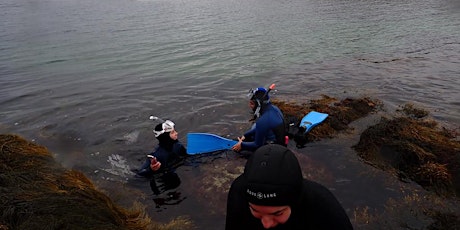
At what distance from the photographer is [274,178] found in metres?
2.27

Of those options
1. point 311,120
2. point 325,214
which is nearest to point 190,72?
point 311,120

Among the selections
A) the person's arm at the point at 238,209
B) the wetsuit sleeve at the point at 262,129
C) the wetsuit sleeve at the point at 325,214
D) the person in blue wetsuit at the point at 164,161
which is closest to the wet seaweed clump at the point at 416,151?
the wetsuit sleeve at the point at 262,129

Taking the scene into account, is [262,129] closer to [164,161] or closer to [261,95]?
[261,95]

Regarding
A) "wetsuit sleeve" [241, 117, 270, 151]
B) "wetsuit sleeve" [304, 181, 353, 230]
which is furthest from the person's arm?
"wetsuit sleeve" [241, 117, 270, 151]

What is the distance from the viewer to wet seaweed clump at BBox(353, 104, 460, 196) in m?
7.17

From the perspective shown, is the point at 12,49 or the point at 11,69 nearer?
the point at 11,69

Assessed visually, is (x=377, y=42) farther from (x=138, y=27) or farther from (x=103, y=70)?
(x=138, y=27)

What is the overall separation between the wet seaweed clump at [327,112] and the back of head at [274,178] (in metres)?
7.10

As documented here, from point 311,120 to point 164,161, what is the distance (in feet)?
16.1

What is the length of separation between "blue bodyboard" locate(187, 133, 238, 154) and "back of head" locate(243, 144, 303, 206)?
6553 mm

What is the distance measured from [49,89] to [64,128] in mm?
5853

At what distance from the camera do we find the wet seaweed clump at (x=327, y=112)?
31.7ft

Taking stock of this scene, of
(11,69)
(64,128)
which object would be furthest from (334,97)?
(11,69)

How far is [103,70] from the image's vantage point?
1906 centimetres
